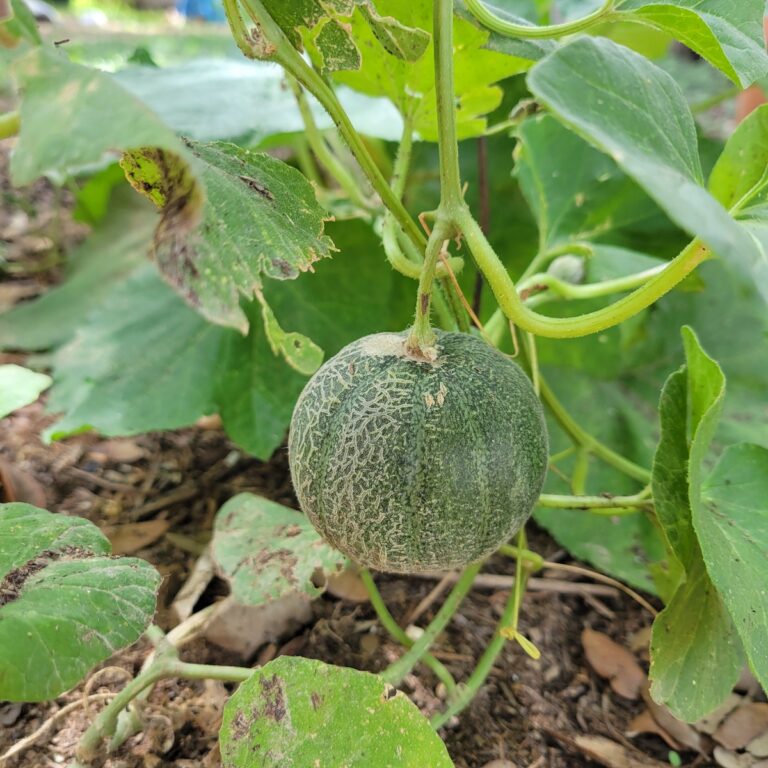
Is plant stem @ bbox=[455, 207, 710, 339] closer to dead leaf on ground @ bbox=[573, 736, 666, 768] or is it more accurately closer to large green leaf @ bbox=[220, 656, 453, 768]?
large green leaf @ bbox=[220, 656, 453, 768]

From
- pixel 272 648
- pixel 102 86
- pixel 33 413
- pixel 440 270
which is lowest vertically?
pixel 272 648

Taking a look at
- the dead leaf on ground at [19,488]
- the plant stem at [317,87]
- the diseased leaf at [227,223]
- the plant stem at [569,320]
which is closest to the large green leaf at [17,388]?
the dead leaf on ground at [19,488]

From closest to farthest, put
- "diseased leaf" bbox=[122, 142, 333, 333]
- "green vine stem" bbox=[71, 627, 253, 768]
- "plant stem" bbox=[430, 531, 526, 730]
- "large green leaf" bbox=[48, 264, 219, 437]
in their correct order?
"diseased leaf" bbox=[122, 142, 333, 333]
"green vine stem" bbox=[71, 627, 253, 768]
"plant stem" bbox=[430, 531, 526, 730]
"large green leaf" bbox=[48, 264, 219, 437]

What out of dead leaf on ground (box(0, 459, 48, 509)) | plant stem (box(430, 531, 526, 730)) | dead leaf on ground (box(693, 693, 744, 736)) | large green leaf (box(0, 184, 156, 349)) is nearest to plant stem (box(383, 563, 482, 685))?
plant stem (box(430, 531, 526, 730))

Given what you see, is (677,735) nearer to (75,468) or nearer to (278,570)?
(278,570)

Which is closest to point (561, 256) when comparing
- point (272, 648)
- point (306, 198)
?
point (306, 198)
